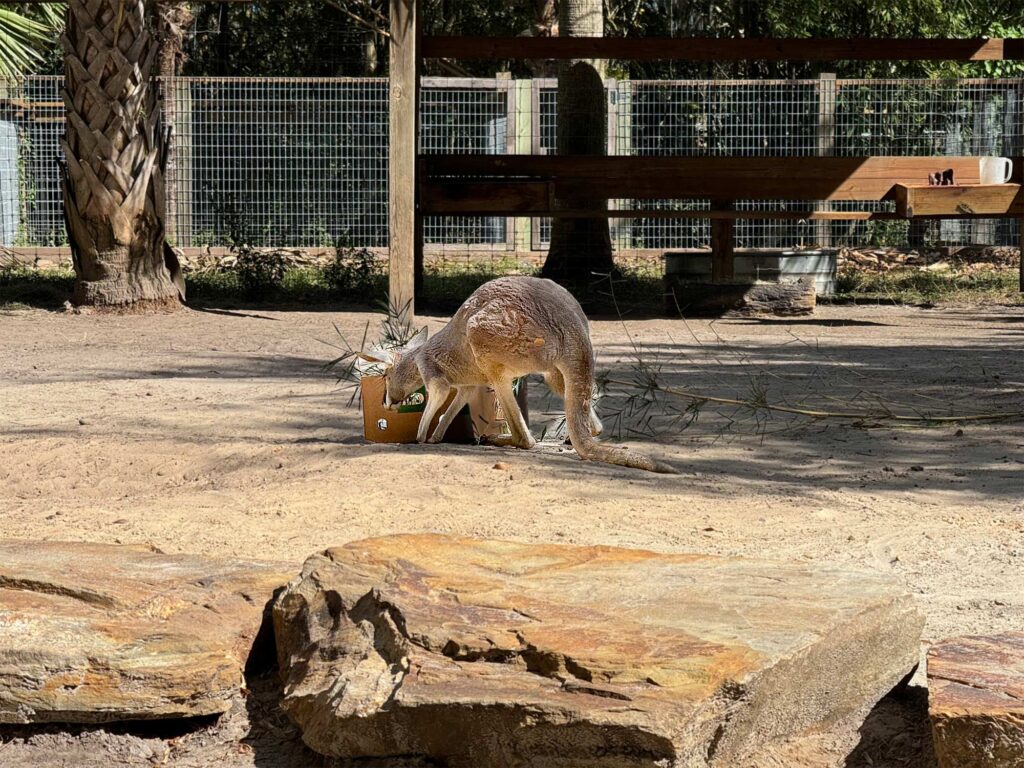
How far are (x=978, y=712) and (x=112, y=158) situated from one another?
9110mm

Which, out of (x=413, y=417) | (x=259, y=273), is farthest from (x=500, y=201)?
(x=413, y=417)

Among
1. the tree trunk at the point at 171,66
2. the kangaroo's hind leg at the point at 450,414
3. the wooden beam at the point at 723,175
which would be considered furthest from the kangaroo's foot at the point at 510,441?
the tree trunk at the point at 171,66

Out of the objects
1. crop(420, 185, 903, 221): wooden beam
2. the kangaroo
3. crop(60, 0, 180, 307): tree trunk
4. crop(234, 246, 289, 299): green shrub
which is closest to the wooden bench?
crop(420, 185, 903, 221): wooden beam

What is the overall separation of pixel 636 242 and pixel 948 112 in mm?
3876

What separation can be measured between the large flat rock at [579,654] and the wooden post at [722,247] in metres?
8.15

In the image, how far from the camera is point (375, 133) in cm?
1454

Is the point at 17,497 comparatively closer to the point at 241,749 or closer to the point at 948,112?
the point at 241,749

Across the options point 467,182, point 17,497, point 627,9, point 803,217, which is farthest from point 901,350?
point 627,9

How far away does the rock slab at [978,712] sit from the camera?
2.25m

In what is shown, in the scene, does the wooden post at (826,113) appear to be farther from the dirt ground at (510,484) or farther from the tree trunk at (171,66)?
the tree trunk at (171,66)

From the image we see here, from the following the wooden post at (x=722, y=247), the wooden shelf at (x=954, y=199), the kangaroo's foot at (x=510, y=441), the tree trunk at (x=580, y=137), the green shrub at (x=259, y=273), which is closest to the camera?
the kangaroo's foot at (x=510, y=441)

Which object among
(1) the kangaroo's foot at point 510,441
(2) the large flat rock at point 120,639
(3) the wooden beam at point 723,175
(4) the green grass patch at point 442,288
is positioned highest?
(3) the wooden beam at point 723,175

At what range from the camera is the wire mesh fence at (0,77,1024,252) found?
47.3ft

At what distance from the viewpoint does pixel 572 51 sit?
35.0 ft
